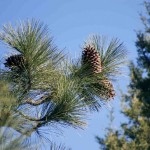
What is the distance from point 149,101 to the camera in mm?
12969

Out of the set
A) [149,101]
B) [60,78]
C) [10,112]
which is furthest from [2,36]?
[149,101]

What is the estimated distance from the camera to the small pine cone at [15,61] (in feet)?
8.91

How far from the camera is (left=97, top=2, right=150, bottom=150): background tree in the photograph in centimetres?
1413

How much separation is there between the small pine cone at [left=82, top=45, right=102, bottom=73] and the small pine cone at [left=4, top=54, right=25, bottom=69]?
1.69ft

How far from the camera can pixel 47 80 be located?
9.00 feet

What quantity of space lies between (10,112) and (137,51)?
1300 cm

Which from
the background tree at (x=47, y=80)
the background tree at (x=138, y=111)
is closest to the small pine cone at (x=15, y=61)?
the background tree at (x=47, y=80)

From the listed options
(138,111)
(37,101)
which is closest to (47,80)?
(37,101)

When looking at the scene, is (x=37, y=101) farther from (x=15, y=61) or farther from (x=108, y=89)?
(x=108, y=89)

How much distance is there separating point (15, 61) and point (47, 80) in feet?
0.84

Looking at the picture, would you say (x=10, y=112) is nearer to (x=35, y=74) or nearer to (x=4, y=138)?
(x=4, y=138)

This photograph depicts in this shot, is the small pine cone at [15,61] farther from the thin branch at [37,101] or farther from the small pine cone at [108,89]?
the small pine cone at [108,89]

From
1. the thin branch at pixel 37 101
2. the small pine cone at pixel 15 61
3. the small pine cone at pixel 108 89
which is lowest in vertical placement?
the thin branch at pixel 37 101

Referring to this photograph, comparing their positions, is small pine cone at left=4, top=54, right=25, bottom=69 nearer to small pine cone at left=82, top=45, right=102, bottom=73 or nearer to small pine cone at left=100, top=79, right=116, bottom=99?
small pine cone at left=82, top=45, right=102, bottom=73
